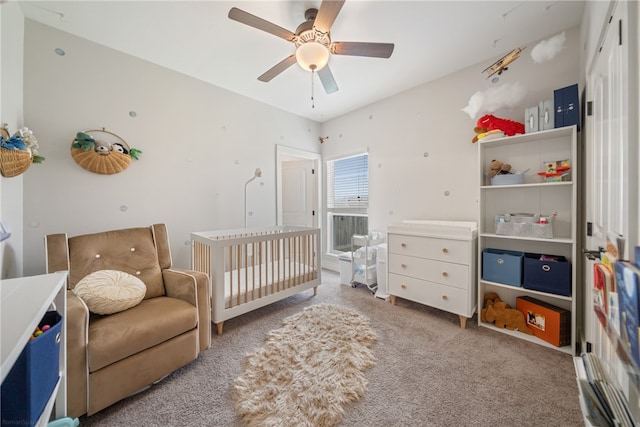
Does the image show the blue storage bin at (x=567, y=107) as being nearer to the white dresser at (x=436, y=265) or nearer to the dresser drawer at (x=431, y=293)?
the white dresser at (x=436, y=265)

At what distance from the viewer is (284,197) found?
4.25 m

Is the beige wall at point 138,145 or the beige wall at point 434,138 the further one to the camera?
the beige wall at point 434,138

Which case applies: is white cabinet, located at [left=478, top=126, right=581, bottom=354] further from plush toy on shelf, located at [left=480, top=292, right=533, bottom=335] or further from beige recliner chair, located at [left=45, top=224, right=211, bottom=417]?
beige recliner chair, located at [left=45, top=224, right=211, bottom=417]

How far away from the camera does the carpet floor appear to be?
47.8 inches

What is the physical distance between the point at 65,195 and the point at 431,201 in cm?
345

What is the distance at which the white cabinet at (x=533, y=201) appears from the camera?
1.72 metres

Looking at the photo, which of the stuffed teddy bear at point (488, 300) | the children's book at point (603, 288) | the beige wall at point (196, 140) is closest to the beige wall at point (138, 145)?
the beige wall at point (196, 140)

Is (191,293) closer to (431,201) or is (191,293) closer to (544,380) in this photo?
(544,380)

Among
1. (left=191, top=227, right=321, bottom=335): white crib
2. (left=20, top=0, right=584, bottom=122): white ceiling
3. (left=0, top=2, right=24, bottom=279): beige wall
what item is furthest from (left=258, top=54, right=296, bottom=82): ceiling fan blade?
(left=0, top=2, right=24, bottom=279): beige wall

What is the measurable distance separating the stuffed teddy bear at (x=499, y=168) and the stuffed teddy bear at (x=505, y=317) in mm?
1143

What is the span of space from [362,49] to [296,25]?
593 mm

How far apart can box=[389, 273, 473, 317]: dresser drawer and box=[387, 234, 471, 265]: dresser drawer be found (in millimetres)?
257

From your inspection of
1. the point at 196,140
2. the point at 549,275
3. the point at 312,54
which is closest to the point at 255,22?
the point at 312,54

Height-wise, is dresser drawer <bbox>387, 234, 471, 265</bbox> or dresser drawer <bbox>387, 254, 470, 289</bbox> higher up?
dresser drawer <bbox>387, 234, 471, 265</bbox>
